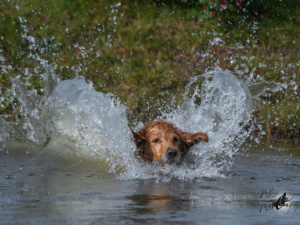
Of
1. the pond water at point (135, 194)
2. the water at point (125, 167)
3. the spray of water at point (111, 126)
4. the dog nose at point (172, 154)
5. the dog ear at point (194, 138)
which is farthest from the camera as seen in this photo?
the dog ear at point (194, 138)

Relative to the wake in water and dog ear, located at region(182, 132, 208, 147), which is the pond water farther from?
dog ear, located at region(182, 132, 208, 147)

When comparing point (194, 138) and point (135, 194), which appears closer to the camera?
point (135, 194)

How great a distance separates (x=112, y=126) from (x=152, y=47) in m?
5.36

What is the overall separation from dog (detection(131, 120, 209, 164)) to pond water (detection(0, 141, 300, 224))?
57 cm

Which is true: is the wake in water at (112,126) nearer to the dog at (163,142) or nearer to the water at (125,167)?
the water at (125,167)

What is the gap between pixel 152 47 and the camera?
41.8 ft

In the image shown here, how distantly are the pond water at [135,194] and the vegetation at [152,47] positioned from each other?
2975mm

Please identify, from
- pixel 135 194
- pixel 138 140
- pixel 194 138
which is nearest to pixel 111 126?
pixel 138 140

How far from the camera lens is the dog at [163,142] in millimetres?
7367

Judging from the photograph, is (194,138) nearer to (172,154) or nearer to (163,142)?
(163,142)

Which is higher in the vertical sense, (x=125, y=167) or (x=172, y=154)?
(x=172, y=154)

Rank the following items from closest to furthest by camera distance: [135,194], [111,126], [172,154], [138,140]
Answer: [135,194], [172,154], [111,126], [138,140]

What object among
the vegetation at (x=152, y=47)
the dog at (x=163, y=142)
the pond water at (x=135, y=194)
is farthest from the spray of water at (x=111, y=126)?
the vegetation at (x=152, y=47)

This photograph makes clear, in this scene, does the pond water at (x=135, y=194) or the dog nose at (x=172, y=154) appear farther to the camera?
the dog nose at (x=172, y=154)
